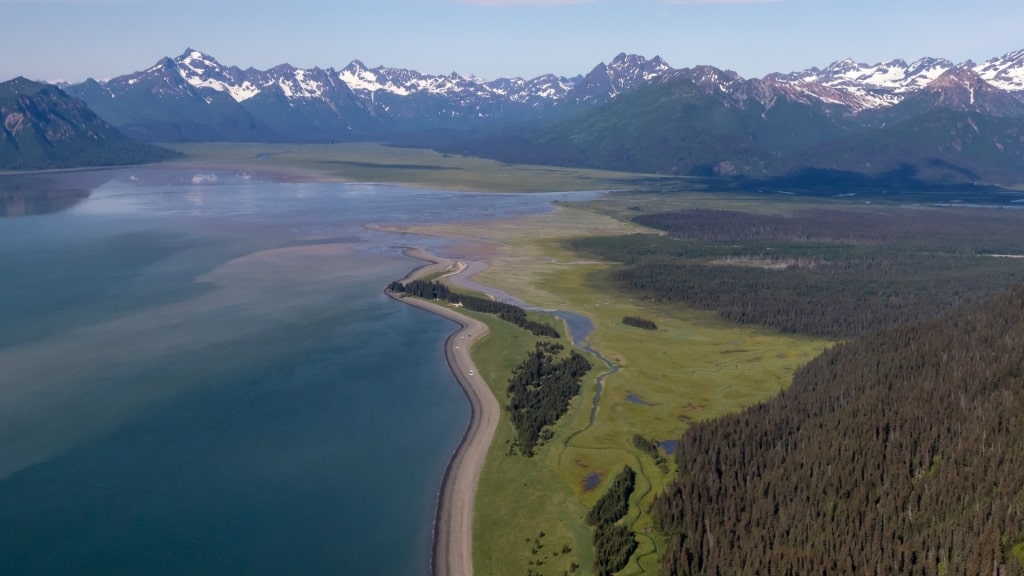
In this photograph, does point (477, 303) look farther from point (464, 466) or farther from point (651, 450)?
point (464, 466)

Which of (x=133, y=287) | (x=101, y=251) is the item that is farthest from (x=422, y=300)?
(x=101, y=251)

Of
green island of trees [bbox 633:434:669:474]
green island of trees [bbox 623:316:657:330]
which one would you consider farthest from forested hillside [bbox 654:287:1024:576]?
green island of trees [bbox 623:316:657:330]

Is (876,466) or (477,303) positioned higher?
(876,466)

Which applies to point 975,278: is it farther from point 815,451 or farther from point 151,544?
point 151,544

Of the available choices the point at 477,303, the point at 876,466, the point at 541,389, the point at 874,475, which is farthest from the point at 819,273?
the point at 874,475

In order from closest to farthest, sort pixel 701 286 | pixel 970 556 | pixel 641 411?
pixel 970 556 → pixel 641 411 → pixel 701 286

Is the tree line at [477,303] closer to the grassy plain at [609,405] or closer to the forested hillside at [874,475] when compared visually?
the grassy plain at [609,405]
